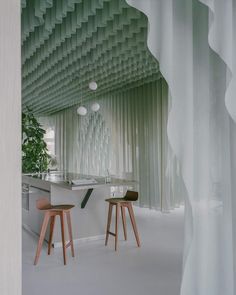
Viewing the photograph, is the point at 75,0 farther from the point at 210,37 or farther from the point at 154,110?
the point at 154,110

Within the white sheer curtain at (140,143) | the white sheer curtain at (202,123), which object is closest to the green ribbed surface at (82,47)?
the white sheer curtain at (140,143)

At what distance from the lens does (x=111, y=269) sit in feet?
11.0

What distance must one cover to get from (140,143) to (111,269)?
4.25 metres

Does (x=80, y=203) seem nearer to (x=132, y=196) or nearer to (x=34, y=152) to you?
(x=132, y=196)

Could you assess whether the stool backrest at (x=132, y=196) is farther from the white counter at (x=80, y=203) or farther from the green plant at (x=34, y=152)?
the green plant at (x=34, y=152)

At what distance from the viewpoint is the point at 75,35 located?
446 centimetres

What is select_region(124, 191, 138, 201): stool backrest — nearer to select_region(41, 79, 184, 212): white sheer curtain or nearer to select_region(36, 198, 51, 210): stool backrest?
select_region(36, 198, 51, 210): stool backrest

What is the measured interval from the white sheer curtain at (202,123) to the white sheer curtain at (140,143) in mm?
4287

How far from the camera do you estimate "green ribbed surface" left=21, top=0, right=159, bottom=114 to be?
11.8ft

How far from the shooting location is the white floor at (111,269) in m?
2.88

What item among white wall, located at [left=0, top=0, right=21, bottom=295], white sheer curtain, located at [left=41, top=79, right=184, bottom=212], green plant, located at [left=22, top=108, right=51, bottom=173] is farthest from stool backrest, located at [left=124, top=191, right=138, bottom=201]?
green plant, located at [left=22, top=108, right=51, bottom=173]

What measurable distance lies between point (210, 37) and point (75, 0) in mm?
2275

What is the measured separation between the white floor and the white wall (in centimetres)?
199

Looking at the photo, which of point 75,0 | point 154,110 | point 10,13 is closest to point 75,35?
point 75,0
